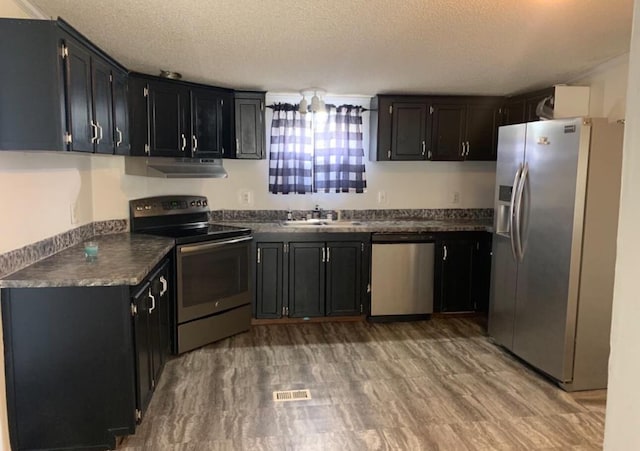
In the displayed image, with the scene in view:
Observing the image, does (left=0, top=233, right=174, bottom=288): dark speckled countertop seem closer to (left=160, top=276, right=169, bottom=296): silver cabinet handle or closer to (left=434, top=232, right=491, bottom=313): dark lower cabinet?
(left=160, top=276, right=169, bottom=296): silver cabinet handle

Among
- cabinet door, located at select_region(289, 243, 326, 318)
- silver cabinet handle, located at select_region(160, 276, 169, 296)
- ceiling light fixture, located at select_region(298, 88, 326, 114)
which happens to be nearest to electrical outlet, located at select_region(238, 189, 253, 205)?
cabinet door, located at select_region(289, 243, 326, 318)

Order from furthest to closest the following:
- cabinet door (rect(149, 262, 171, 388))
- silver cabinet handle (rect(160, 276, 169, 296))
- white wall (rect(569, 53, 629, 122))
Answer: white wall (rect(569, 53, 629, 122)), silver cabinet handle (rect(160, 276, 169, 296)), cabinet door (rect(149, 262, 171, 388))

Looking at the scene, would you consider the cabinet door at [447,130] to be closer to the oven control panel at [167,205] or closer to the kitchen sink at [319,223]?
the kitchen sink at [319,223]

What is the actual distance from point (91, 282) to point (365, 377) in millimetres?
1904

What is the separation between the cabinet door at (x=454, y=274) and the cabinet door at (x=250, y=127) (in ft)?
6.37

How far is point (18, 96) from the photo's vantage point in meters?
2.09

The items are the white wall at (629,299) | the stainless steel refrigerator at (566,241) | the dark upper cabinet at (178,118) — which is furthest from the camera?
the dark upper cabinet at (178,118)

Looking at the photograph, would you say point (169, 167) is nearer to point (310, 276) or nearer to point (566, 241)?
point (310, 276)

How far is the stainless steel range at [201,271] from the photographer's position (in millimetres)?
3473

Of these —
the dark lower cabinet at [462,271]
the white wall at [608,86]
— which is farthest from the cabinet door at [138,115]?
the white wall at [608,86]

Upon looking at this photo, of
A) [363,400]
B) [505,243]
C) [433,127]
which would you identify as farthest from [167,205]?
[505,243]

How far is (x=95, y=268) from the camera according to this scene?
2.45m

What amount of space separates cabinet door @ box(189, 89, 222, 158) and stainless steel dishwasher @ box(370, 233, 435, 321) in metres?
1.67

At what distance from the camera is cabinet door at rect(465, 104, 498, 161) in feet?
14.8
